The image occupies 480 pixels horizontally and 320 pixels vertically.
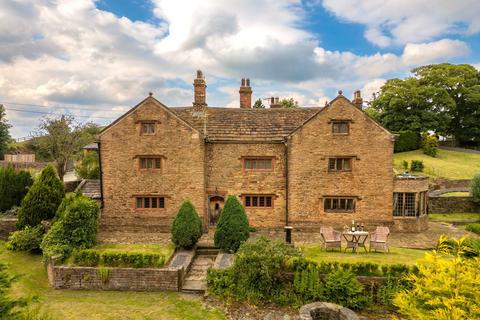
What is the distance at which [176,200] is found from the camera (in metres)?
21.4

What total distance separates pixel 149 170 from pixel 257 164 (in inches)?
299

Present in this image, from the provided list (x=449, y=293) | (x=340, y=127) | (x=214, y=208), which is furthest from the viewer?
(x=214, y=208)

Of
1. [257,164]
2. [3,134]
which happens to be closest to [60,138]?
[3,134]

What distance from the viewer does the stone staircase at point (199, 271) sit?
546 inches

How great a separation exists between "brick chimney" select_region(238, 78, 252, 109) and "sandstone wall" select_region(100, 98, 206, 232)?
7223 millimetres

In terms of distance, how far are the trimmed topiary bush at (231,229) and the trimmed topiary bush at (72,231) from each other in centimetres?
706

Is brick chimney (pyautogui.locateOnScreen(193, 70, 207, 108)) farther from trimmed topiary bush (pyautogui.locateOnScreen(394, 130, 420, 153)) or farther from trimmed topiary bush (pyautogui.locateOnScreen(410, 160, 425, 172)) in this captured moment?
trimmed topiary bush (pyautogui.locateOnScreen(394, 130, 420, 153))

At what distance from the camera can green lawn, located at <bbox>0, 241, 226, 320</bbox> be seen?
11914 mm

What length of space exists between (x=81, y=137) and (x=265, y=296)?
4063 cm

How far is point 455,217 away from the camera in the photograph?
92.8 ft

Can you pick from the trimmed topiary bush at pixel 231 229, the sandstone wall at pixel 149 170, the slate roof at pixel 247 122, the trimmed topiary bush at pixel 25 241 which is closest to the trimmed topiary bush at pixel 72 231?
the trimmed topiary bush at pixel 25 241

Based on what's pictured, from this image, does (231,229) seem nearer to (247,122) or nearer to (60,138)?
(247,122)

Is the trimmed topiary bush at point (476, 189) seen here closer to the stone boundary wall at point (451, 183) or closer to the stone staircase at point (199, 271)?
the stone boundary wall at point (451, 183)

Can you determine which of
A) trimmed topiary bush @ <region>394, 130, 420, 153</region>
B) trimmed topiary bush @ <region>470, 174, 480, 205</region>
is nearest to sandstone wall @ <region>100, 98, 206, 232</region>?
trimmed topiary bush @ <region>470, 174, 480, 205</region>
